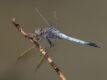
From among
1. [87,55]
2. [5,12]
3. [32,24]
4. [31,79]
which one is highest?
[5,12]

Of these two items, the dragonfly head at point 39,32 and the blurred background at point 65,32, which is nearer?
the dragonfly head at point 39,32

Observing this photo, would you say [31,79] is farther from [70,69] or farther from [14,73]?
[70,69]

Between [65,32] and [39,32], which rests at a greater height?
[39,32]

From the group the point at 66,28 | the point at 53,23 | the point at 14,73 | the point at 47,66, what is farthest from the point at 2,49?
the point at 53,23

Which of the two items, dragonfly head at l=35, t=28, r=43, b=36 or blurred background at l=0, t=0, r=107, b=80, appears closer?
dragonfly head at l=35, t=28, r=43, b=36

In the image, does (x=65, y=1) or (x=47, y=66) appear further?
(x=65, y=1)

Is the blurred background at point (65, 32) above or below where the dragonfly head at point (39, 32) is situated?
below

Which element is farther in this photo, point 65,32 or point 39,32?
point 65,32

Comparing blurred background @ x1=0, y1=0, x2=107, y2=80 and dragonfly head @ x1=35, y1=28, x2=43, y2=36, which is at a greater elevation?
dragonfly head @ x1=35, y1=28, x2=43, y2=36
